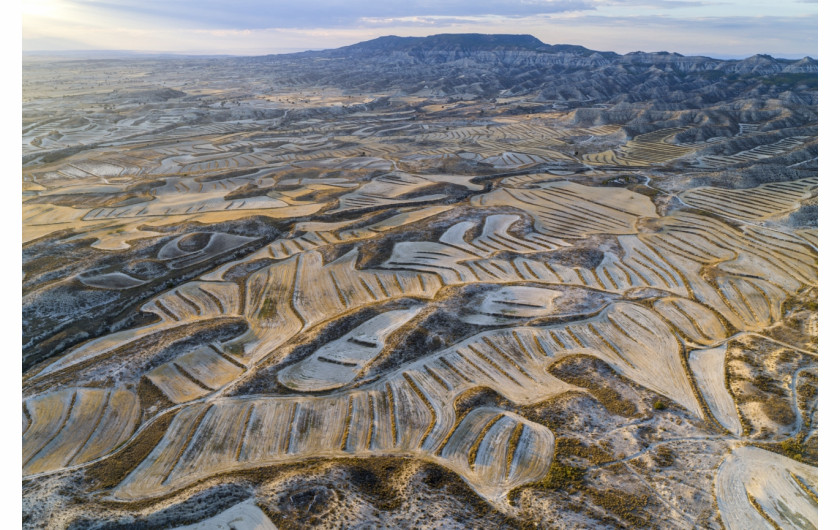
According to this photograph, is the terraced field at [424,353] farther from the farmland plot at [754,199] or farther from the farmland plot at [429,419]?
the farmland plot at [754,199]

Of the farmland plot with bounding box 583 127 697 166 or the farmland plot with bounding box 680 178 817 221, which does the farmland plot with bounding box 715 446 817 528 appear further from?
the farmland plot with bounding box 583 127 697 166

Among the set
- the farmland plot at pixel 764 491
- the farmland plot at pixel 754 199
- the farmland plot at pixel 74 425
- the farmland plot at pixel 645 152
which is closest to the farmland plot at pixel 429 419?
the farmland plot at pixel 74 425

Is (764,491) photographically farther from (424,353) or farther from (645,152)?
(645,152)

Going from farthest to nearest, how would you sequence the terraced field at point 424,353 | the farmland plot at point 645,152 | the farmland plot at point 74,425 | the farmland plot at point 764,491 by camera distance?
the farmland plot at point 645,152, the farmland plot at point 74,425, the terraced field at point 424,353, the farmland plot at point 764,491

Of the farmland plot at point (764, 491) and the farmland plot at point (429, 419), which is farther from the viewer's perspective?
the farmland plot at point (429, 419)

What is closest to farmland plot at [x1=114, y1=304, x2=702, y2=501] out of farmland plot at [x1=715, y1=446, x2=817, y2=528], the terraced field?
the terraced field

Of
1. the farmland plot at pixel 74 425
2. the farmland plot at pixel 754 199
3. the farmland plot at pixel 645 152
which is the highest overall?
the farmland plot at pixel 645 152

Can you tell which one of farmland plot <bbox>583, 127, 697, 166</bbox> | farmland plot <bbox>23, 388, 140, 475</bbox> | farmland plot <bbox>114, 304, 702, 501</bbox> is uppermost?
farmland plot <bbox>583, 127, 697, 166</bbox>

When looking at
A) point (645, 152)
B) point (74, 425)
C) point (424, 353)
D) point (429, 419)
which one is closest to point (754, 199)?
point (645, 152)

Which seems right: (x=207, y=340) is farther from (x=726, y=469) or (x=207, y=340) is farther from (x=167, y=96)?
(x=167, y=96)
